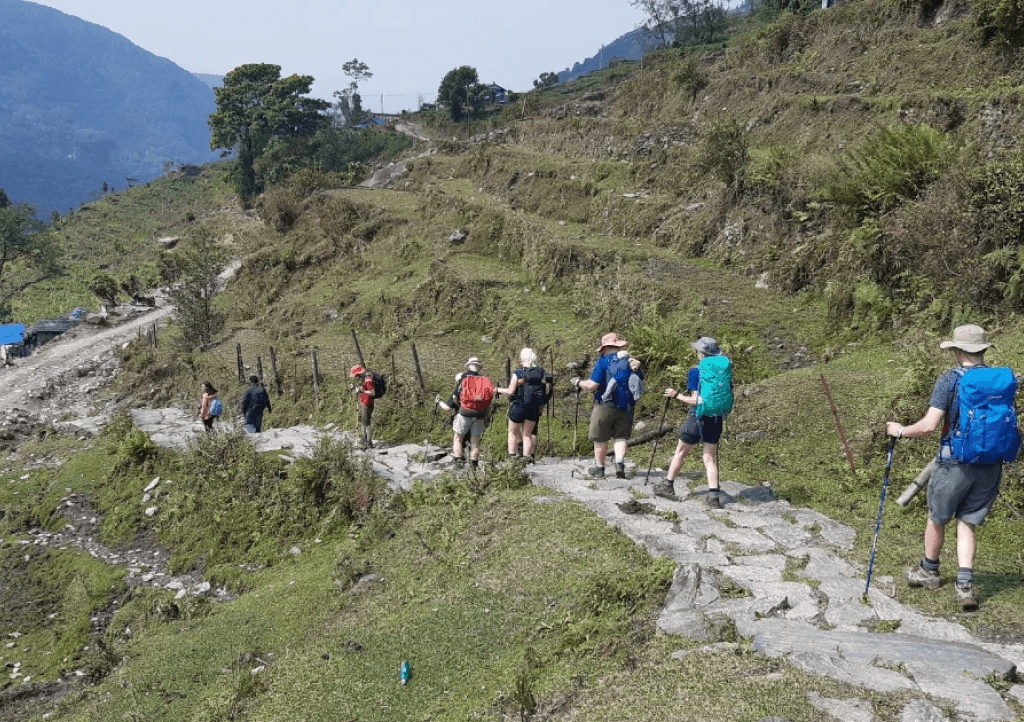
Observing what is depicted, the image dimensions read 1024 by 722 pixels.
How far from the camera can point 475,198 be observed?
93.1 feet

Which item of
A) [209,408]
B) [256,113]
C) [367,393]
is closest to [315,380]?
[209,408]

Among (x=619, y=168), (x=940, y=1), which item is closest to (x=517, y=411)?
(x=619, y=168)

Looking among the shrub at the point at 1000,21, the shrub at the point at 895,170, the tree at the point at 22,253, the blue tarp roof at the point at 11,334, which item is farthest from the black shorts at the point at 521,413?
the tree at the point at 22,253

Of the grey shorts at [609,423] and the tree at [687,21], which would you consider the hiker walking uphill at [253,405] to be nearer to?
the grey shorts at [609,423]

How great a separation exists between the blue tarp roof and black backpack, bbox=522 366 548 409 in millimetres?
43487

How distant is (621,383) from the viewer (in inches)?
354

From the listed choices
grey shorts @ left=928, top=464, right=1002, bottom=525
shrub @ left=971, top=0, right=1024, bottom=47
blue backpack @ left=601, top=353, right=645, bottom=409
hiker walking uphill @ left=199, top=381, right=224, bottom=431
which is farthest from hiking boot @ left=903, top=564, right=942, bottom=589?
shrub @ left=971, top=0, right=1024, bottom=47

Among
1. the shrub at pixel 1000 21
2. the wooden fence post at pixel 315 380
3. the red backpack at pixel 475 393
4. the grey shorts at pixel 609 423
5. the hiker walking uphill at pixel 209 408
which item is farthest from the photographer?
A: the wooden fence post at pixel 315 380

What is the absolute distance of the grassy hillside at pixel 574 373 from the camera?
19.1 feet

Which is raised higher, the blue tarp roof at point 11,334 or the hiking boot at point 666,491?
the hiking boot at point 666,491

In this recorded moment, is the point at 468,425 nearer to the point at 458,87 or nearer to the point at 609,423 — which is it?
the point at 609,423

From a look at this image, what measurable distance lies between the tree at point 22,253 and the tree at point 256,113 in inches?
728

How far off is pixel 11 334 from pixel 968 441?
50335 millimetres

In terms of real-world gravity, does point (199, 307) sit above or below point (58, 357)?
above
